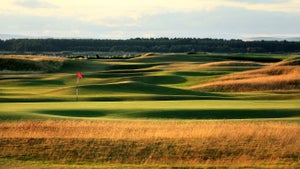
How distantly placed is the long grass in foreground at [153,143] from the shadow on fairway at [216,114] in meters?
3.95

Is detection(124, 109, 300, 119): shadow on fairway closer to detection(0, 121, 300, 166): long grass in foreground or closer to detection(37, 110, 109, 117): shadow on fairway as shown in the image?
detection(37, 110, 109, 117): shadow on fairway

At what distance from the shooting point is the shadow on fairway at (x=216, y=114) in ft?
92.7

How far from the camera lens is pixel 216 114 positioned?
28.9m

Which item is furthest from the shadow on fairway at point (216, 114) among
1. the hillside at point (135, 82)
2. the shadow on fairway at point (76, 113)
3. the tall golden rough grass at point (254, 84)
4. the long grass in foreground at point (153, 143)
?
the tall golden rough grass at point (254, 84)

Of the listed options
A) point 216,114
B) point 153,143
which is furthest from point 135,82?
point 153,143

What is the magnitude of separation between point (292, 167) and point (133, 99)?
Result: 20.5 meters

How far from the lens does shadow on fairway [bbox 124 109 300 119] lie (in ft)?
92.7

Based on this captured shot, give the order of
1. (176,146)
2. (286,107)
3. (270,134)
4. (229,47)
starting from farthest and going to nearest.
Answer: (229,47) < (286,107) < (270,134) < (176,146)

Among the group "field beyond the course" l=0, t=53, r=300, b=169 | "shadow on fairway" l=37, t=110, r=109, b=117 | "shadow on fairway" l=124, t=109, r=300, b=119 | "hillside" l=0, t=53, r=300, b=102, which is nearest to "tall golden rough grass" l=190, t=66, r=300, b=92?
"hillside" l=0, t=53, r=300, b=102

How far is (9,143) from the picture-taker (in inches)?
824

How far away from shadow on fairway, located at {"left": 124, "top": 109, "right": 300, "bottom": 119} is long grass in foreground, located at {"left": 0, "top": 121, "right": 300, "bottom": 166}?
395 cm

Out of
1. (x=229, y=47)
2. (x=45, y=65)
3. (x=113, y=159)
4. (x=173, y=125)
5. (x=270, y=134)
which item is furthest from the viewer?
Result: (x=229, y=47)

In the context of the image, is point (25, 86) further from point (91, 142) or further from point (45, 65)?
point (91, 142)

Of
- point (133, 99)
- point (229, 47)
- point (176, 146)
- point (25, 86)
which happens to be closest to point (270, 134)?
point (176, 146)
